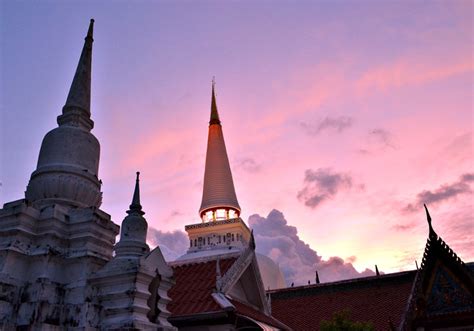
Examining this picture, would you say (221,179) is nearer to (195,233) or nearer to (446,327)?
(195,233)

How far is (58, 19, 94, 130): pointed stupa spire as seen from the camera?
10.6 m

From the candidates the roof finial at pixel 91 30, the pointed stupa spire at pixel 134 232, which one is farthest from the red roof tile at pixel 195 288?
the roof finial at pixel 91 30

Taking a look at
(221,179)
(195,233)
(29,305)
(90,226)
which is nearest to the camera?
(29,305)

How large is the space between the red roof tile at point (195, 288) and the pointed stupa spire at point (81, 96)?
542cm

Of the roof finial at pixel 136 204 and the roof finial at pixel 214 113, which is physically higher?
the roof finial at pixel 214 113

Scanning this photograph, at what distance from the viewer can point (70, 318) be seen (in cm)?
816

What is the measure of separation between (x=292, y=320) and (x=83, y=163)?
15.6 metres

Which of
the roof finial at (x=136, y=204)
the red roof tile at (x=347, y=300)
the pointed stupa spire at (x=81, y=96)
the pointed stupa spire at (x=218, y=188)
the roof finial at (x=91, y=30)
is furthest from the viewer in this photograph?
the pointed stupa spire at (x=218, y=188)

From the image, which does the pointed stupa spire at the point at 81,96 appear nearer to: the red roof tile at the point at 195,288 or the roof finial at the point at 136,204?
the roof finial at the point at 136,204

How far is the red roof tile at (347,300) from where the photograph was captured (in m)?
21.2

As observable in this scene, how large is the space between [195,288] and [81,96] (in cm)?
634

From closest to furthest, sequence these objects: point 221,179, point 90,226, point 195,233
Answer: point 90,226
point 195,233
point 221,179

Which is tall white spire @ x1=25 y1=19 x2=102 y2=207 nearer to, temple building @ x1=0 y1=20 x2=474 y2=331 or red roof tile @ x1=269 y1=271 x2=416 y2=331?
temple building @ x1=0 y1=20 x2=474 y2=331

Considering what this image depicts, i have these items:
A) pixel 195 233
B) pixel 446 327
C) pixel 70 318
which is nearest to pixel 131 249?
pixel 70 318
